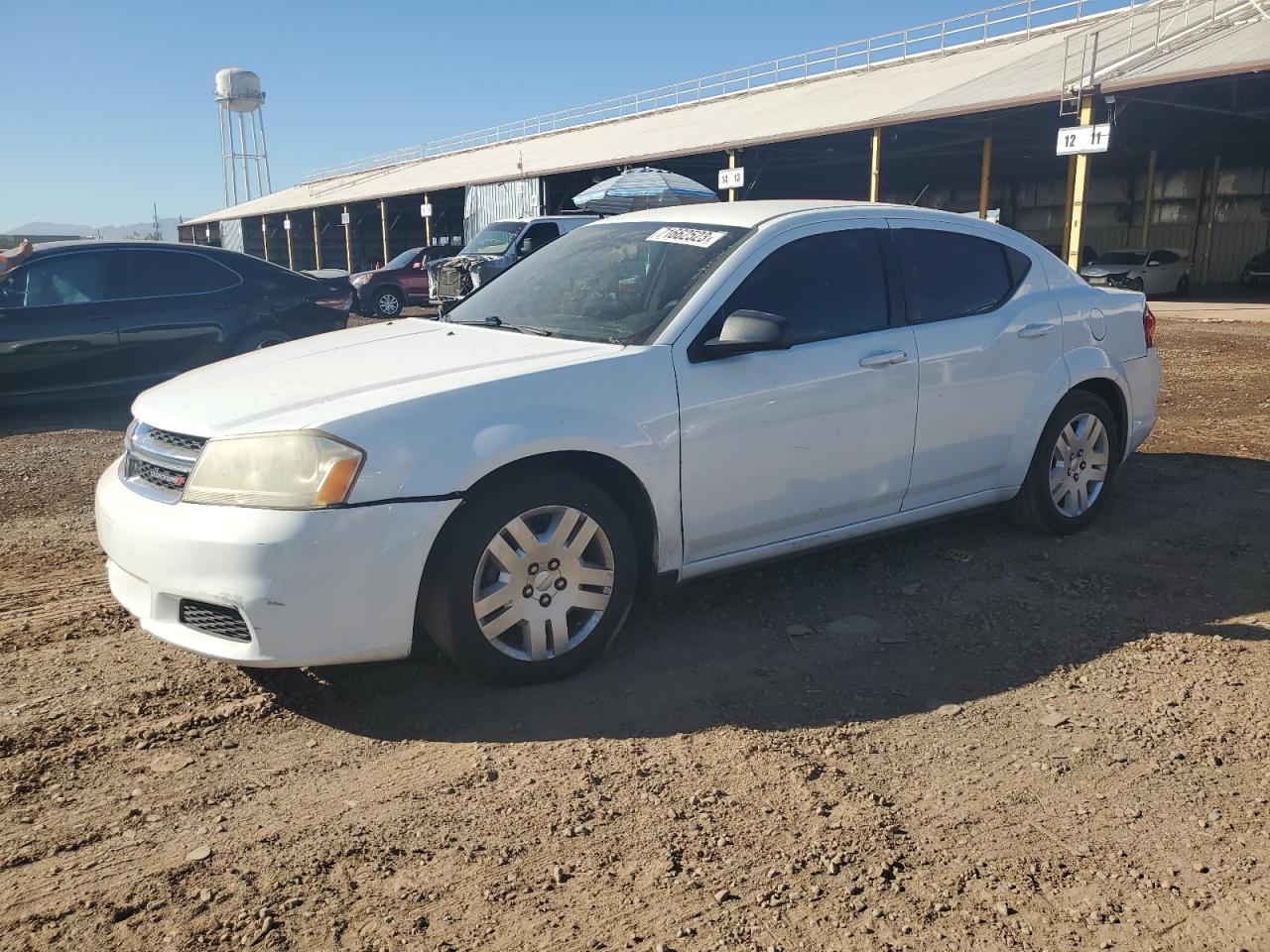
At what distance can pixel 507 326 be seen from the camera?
4227 mm

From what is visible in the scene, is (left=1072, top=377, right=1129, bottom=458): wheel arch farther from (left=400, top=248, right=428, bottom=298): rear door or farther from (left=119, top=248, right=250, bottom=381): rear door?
(left=400, top=248, right=428, bottom=298): rear door

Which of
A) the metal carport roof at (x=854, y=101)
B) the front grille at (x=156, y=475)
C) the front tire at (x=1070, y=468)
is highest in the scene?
the metal carport roof at (x=854, y=101)

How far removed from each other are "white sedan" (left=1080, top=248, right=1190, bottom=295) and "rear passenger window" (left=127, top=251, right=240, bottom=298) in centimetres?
2253

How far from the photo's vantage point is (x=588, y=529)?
136 inches

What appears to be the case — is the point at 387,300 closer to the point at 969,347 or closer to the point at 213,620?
the point at 969,347

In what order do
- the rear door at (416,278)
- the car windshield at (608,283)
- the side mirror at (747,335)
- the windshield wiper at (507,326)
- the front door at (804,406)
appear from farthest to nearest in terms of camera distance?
1. the rear door at (416,278)
2. the windshield wiper at (507,326)
3. the car windshield at (608,283)
4. the front door at (804,406)
5. the side mirror at (747,335)

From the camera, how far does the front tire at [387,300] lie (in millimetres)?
22281

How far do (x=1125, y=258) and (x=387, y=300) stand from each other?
742 inches

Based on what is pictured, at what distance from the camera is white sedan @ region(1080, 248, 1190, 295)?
85.4 feet

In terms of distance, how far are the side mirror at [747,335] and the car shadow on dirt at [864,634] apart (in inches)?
43.3

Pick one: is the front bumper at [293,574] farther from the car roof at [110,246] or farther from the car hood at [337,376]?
the car roof at [110,246]

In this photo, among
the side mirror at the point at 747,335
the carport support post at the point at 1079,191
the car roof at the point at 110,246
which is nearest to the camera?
the side mirror at the point at 747,335

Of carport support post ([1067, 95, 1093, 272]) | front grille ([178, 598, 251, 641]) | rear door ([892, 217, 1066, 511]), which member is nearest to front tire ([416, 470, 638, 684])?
front grille ([178, 598, 251, 641])

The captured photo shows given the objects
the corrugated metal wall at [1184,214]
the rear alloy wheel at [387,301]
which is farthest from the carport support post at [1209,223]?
the rear alloy wheel at [387,301]
